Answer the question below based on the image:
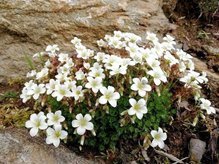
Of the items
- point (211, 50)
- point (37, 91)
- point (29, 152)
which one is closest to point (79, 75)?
point (37, 91)

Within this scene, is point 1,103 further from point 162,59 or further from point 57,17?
point 162,59

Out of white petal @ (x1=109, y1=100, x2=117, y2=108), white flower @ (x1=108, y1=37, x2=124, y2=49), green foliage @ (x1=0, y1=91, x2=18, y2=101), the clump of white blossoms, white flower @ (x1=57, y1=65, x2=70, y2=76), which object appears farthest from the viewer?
green foliage @ (x1=0, y1=91, x2=18, y2=101)

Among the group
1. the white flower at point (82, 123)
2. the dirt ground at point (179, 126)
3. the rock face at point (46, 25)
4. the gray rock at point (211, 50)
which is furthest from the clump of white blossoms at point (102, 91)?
the gray rock at point (211, 50)

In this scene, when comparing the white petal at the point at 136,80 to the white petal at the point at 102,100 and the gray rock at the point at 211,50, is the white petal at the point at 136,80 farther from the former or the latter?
the gray rock at the point at 211,50

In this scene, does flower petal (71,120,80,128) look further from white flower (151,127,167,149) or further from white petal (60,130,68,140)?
white flower (151,127,167,149)

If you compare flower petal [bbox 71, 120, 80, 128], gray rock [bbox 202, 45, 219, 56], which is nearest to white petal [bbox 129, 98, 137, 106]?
flower petal [bbox 71, 120, 80, 128]

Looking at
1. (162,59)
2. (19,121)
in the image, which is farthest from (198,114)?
(19,121)
